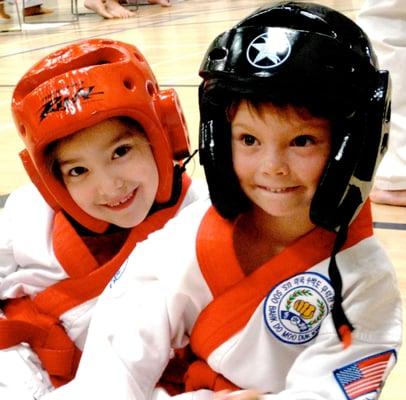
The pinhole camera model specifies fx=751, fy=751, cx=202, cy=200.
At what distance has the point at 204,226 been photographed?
1258 mm

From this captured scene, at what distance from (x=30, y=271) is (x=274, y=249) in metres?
0.61

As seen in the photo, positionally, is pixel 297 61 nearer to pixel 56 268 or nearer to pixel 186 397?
pixel 186 397

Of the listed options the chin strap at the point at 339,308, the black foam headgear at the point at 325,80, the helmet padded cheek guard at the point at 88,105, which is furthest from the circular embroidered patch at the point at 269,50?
the helmet padded cheek guard at the point at 88,105

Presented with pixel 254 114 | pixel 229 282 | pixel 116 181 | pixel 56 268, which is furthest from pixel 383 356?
pixel 56 268

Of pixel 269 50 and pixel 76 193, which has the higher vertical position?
pixel 269 50

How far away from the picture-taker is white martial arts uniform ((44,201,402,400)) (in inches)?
44.1

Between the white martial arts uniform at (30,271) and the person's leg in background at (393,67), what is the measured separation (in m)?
0.92

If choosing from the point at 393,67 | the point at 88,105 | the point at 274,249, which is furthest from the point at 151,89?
the point at 393,67

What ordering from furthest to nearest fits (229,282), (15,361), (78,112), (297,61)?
(15,361)
(78,112)
(229,282)
(297,61)

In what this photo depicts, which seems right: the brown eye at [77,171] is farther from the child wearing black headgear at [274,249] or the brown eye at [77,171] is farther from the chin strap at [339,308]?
the chin strap at [339,308]

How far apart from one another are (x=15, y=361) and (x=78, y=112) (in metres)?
0.54

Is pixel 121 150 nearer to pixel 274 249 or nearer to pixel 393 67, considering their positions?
pixel 274 249

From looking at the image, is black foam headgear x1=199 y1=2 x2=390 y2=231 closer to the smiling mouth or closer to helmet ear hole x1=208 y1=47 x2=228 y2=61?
helmet ear hole x1=208 y1=47 x2=228 y2=61

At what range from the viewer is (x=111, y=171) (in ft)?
4.83
